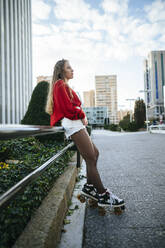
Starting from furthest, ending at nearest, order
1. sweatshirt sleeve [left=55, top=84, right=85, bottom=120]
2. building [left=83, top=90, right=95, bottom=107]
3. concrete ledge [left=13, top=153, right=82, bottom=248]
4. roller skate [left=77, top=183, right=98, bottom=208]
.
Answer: building [left=83, top=90, right=95, bottom=107]
roller skate [left=77, top=183, right=98, bottom=208]
sweatshirt sleeve [left=55, top=84, right=85, bottom=120]
concrete ledge [left=13, top=153, right=82, bottom=248]

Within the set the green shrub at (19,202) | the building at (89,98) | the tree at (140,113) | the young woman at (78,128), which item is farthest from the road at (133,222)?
the building at (89,98)

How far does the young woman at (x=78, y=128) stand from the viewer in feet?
7.23

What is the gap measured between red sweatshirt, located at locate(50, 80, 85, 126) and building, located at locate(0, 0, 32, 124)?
145 feet

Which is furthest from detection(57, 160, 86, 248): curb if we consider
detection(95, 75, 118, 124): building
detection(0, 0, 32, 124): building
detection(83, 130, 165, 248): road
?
detection(95, 75, 118, 124): building

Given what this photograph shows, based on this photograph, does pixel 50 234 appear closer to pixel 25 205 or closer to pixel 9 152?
pixel 25 205

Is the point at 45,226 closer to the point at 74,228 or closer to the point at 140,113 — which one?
the point at 74,228

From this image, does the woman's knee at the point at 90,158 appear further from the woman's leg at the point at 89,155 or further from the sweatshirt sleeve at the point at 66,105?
the sweatshirt sleeve at the point at 66,105

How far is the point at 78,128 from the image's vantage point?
2275 mm

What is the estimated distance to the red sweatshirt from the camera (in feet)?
7.18

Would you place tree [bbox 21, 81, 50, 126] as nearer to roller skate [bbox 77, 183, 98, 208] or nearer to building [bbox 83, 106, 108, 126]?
roller skate [bbox 77, 183, 98, 208]

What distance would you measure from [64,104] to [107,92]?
6978 inches

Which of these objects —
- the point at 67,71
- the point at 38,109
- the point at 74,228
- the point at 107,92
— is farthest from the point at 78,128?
the point at 107,92

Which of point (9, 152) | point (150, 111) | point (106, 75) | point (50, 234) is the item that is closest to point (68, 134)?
point (50, 234)

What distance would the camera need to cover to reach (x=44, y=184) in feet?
7.17
